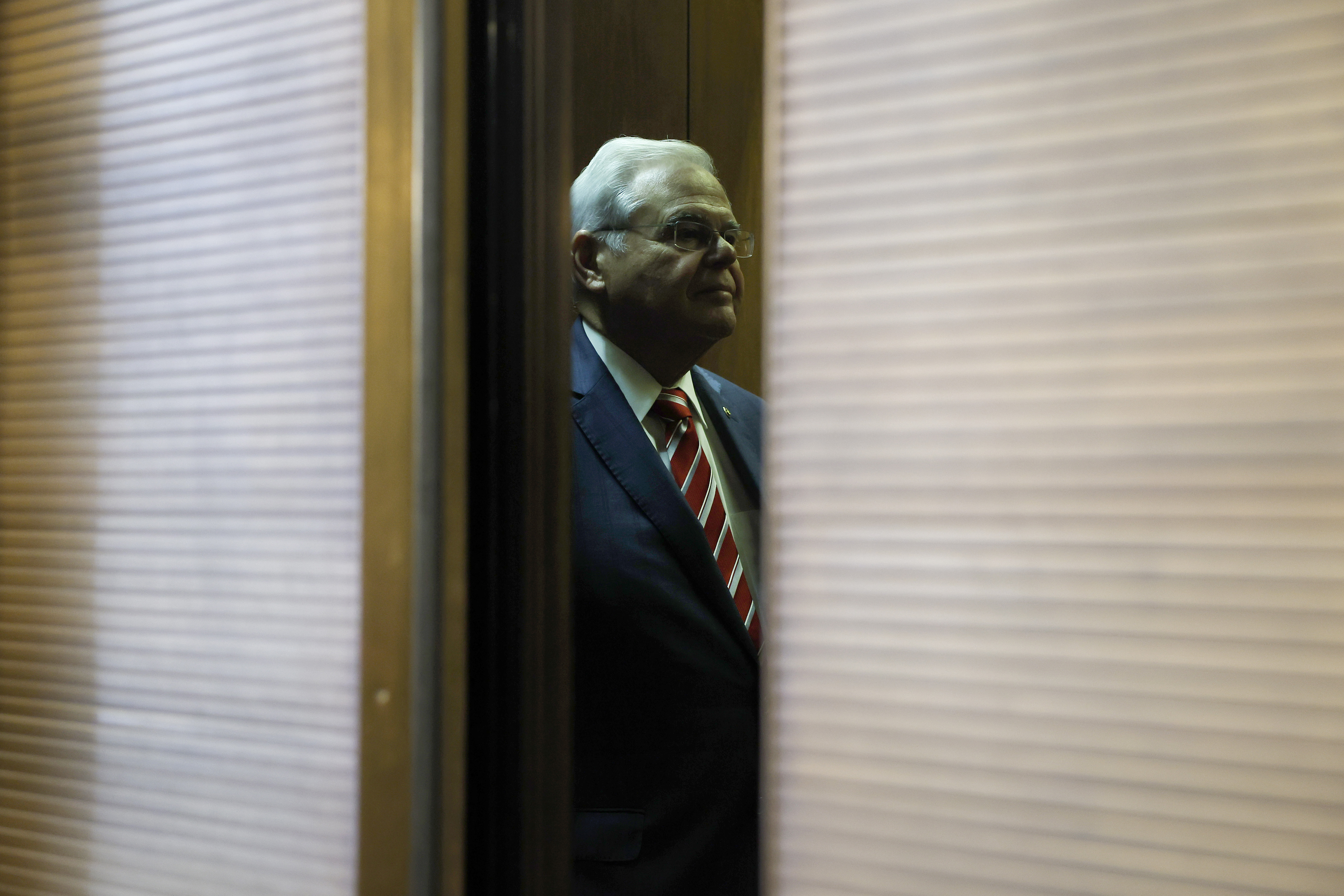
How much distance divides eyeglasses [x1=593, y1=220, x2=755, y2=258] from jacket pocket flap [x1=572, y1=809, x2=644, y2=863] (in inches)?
32.4

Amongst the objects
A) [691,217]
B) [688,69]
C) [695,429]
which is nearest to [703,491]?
[695,429]

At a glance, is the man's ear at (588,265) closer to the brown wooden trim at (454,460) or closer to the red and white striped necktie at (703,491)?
the red and white striped necktie at (703,491)

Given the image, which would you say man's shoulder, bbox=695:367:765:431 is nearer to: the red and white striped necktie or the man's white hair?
the red and white striped necktie

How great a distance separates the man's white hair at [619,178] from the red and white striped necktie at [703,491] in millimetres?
268

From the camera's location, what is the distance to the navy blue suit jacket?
1394 millimetres

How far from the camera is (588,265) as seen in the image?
1.58 m

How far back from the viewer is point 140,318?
0.99 meters

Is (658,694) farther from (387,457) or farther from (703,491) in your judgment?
(387,457)

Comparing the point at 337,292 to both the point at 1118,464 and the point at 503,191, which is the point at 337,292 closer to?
the point at 503,191

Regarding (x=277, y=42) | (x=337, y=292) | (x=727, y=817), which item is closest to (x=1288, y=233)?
(x=337, y=292)

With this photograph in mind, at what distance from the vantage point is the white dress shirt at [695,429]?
5.01 ft

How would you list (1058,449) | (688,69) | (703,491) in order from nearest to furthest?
(1058,449), (703,491), (688,69)

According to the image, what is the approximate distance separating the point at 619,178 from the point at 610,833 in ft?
3.17

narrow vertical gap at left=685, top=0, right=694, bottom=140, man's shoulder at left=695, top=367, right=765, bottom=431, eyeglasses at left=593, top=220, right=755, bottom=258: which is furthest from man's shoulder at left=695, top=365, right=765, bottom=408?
narrow vertical gap at left=685, top=0, right=694, bottom=140
